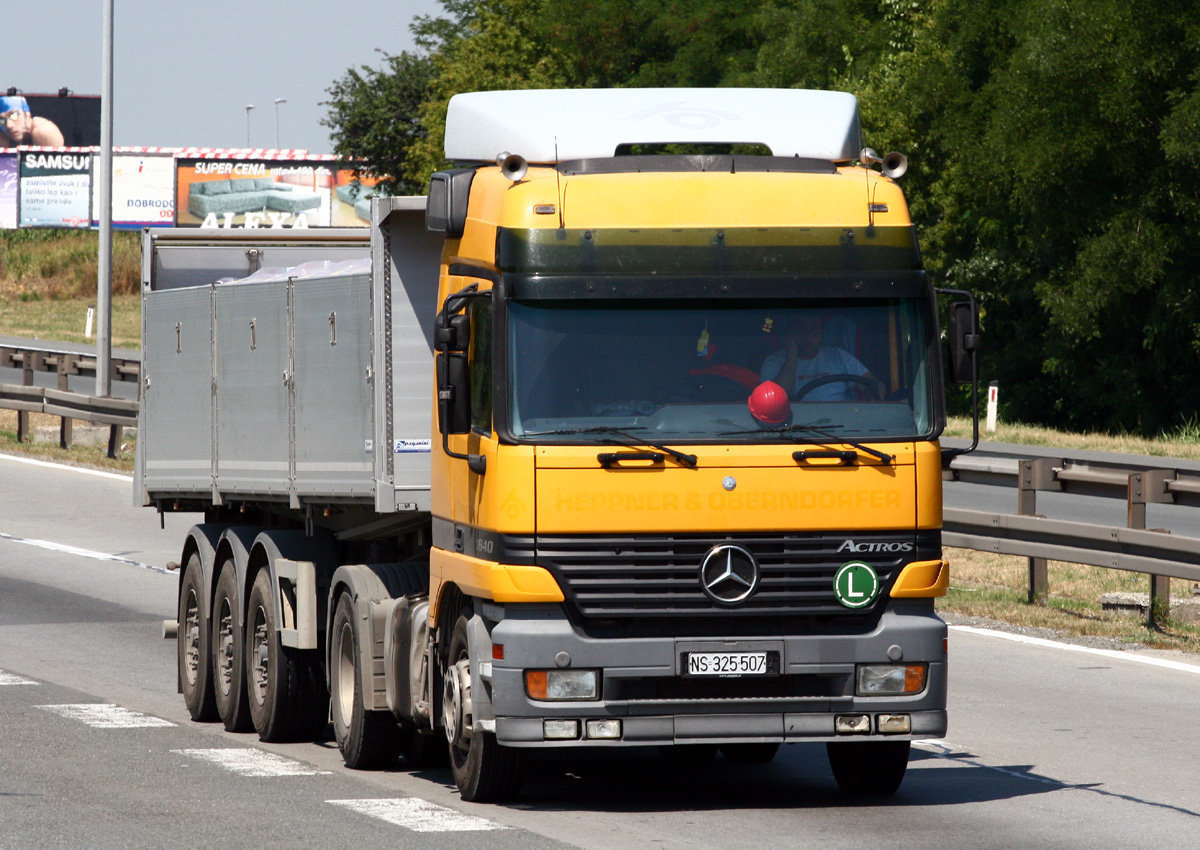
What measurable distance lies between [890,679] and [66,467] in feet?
72.1

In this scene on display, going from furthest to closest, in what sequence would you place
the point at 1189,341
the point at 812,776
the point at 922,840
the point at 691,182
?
the point at 1189,341
the point at 812,776
the point at 691,182
the point at 922,840

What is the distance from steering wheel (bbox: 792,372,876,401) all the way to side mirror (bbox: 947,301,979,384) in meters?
0.41

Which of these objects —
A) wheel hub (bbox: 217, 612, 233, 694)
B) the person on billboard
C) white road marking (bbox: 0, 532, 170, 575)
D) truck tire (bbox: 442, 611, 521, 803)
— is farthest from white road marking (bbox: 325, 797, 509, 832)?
the person on billboard

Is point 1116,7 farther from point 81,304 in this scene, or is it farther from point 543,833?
point 81,304

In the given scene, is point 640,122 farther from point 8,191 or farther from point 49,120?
point 49,120

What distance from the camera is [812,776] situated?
10.2m

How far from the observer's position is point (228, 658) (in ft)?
39.9

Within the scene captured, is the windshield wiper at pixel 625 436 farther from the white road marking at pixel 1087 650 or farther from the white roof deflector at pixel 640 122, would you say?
the white road marking at pixel 1087 650

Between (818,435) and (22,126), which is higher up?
(22,126)

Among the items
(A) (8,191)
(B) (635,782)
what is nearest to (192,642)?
(B) (635,782)

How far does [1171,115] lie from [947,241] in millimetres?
10577

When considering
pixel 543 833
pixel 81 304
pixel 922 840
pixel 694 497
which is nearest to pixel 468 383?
pixel 694 497

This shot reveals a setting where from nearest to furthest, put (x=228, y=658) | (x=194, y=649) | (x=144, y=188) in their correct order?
(x=228, y=658) → (x=194, y=649) → (x=144, y=188)

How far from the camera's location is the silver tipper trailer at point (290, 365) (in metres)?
10.1
